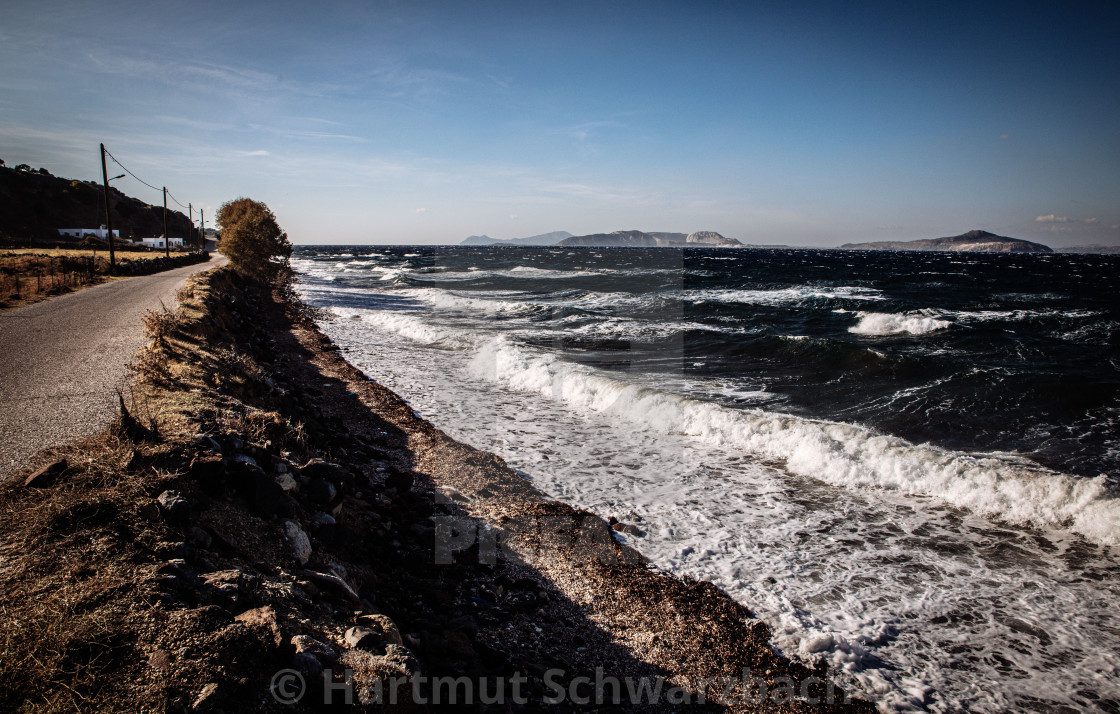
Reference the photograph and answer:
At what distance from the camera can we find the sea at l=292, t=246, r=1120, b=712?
500 centimetres

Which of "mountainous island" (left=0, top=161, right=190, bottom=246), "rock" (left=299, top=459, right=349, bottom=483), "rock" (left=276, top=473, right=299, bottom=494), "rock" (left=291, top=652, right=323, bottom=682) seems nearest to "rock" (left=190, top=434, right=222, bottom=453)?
"rock" (left=276, top=473, right=299, bottom=494)

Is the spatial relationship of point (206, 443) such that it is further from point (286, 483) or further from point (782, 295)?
point (782, 295)

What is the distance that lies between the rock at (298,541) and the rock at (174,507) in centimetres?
82

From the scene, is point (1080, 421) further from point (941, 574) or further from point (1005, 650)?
point (1005, 650)

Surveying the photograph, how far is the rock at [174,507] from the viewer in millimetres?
3852

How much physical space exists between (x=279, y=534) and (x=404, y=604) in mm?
1300

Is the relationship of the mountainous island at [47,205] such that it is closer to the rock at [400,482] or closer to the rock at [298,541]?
the rock at [400,482]

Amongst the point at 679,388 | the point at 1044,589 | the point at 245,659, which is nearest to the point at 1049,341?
the point at 679,388

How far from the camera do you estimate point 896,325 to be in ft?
78.8

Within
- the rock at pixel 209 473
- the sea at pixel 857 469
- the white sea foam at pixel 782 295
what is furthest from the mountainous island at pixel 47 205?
the rock at pixel 209 473

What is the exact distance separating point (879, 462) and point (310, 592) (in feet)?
29.2

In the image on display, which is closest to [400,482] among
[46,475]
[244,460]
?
[244,460]

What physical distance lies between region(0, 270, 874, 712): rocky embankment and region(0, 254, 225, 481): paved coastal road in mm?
502

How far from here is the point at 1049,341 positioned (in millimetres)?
20156
